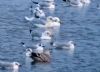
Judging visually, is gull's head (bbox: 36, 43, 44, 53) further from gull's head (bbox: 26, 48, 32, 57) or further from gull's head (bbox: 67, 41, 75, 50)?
gull's head (bbox: 67, 41, 75, 50)

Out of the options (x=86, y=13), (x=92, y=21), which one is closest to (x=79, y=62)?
(x=92, y=21)

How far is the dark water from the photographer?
208ft

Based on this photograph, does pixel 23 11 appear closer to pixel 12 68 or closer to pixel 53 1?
pixel 53 1

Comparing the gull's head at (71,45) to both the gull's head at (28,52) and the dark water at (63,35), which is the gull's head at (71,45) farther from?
the gull's head at (28,52)

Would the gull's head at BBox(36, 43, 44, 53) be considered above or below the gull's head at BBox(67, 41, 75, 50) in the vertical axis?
above

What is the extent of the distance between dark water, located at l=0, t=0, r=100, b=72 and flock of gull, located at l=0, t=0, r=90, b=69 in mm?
583

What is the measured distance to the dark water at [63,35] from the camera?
6347 cm

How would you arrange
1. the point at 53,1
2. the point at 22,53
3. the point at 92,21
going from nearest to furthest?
the point at 22,53 → the point at 92,21 → the point at 53,1

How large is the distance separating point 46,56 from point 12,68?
3.52m

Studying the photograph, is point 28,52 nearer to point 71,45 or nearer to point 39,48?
point 39,48

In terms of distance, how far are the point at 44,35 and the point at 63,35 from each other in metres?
2.48

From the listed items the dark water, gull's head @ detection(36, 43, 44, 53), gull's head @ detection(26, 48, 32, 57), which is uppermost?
gull's head @ detection(36, 43, 44, 53)

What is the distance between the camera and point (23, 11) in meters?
90.0

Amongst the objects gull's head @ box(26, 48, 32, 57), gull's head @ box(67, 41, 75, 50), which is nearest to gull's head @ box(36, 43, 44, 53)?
gull's head @ box(26, 48, 32, 57)
